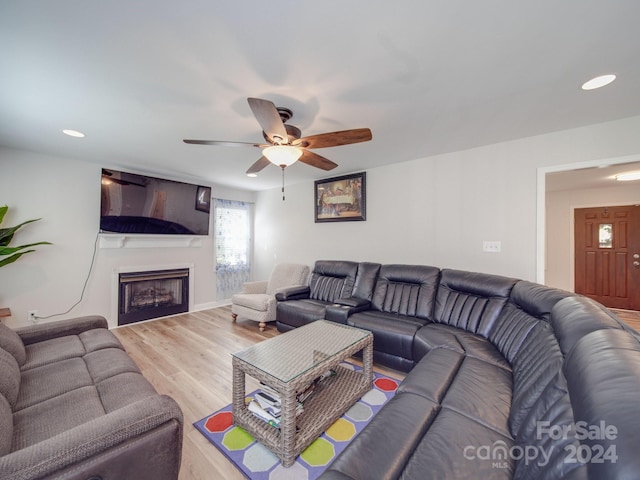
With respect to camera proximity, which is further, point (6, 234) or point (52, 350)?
point (6, 234)

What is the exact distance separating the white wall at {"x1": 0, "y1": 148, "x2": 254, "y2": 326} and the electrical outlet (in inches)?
195

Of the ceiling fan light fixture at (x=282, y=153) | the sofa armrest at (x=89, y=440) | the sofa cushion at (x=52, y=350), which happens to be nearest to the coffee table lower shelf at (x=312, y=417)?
the sofa armrest at (x=89, y=440)

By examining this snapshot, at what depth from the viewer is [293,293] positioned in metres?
3.61

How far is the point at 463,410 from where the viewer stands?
1.28m

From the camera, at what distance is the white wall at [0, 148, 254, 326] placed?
2.99 m

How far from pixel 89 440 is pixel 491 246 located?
345 centimetres

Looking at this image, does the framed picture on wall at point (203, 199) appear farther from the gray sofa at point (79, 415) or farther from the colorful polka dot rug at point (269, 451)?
the colorful polka dot rug at point (269, 451)

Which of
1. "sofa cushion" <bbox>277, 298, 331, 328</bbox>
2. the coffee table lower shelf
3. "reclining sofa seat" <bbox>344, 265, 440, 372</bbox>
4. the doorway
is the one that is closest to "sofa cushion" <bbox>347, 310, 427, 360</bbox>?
"reclining sofa seat" <bbox>344, 265, 440, 372</bbox>

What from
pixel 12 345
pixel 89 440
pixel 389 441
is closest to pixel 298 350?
pixel 389 441

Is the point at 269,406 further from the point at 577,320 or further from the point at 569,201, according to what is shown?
the point at 569,201

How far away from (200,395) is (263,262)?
3.37 metres

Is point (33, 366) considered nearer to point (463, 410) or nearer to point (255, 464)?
point (255, 464)

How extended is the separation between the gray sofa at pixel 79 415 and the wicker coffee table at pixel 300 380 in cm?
57

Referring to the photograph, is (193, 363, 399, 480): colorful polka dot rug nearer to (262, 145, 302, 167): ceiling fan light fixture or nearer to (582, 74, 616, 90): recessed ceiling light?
(262, 145, 302, 167): ceiling fan light fixture
